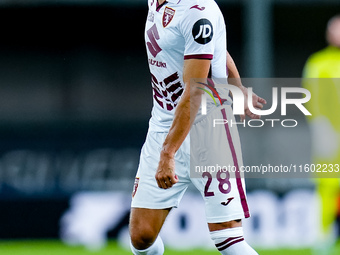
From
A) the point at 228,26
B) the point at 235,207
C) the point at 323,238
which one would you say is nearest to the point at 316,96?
the point at 323,238

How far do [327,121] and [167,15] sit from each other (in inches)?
125

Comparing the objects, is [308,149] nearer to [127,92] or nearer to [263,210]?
[263,210]

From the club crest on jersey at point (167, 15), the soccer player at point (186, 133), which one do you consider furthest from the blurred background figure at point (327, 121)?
the club crest on jersey at point (167, 15)

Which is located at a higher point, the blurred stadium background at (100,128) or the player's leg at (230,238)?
the blurred stadium background at (100,128)

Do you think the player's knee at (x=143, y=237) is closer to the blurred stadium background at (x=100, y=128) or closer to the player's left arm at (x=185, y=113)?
the player's left arm at (x=185, y=113)

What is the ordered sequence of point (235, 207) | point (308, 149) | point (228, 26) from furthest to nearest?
point (228, 26), point (308, 149), point (235, 207)

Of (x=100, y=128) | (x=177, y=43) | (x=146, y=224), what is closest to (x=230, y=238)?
(x=146, y=224)

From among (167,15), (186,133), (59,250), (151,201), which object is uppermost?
(167,15)

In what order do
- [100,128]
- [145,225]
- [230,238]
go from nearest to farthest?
[230,238], [145,225], [100,128]

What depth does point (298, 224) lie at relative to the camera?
7633 millimetres

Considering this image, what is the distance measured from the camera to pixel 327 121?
22.2 feet

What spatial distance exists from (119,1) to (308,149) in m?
2.72

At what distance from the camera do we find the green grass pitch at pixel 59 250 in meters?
7.09

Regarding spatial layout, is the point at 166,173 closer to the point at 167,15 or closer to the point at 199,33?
the point at 199,33
